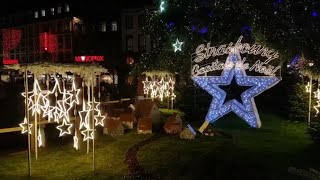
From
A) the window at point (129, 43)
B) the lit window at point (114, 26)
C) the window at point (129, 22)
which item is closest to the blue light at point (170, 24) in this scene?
the window at point (129, 43)

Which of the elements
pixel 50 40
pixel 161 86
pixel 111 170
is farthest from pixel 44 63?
pixel 50 40

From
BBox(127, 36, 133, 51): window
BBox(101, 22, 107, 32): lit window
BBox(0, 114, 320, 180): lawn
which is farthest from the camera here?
BBox(101, 22, 107, 32): lit window

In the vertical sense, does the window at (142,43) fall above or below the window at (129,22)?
below

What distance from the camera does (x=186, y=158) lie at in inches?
503

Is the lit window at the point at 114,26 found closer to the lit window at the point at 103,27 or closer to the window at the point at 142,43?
the lit window at the point at 103,27

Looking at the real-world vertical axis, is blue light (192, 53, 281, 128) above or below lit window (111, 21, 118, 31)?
below

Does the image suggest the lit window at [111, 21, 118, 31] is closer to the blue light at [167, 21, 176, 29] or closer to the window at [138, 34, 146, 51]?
the window at [138, 34, 146, 51]

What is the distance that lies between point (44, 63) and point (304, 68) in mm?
11858

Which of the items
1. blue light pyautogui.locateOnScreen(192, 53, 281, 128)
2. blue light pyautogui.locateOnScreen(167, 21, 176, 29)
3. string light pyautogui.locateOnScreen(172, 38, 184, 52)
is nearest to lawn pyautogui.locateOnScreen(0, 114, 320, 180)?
blue light pyautogui.locateOnScreen(192, 53, 281, 128)

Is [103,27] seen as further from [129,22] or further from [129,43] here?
[129,43]

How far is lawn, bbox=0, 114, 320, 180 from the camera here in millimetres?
10922

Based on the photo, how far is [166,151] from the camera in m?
14.0

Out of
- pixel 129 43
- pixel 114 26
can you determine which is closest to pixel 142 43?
pixel 129 43

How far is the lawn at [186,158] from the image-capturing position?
35.8 feet
